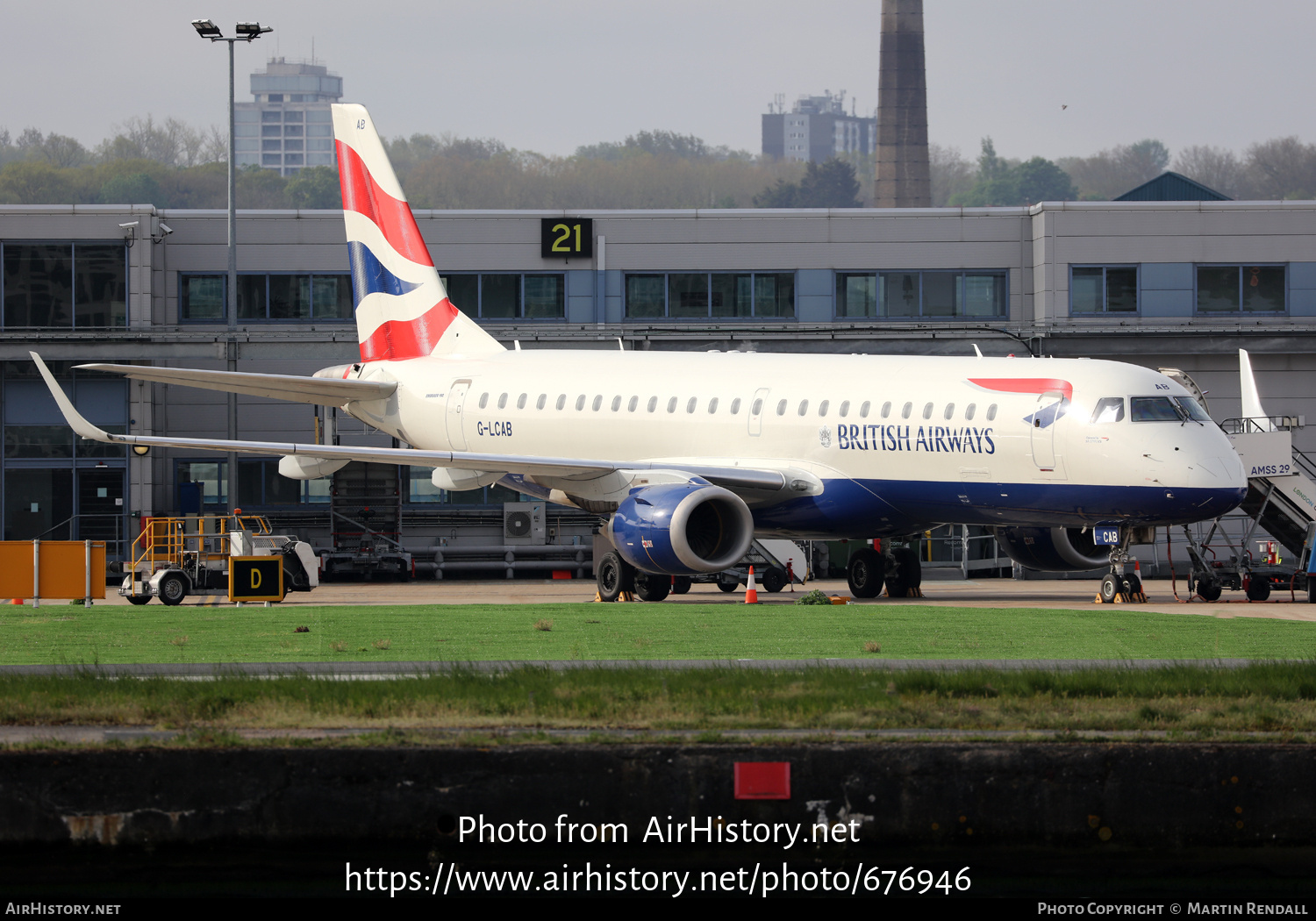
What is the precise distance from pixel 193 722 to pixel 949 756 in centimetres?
500

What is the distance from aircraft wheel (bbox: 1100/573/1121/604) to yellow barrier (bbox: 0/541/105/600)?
16.4 m

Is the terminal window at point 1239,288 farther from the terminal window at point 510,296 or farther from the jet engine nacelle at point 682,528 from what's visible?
the jet engine nacelle at point 682,528

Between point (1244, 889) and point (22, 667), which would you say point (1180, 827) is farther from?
point (22, 667)

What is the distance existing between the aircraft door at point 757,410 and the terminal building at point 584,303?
13.2m

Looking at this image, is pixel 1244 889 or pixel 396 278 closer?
pixel 1244 889

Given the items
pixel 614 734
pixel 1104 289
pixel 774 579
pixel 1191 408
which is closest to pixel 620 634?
pixel 614 734

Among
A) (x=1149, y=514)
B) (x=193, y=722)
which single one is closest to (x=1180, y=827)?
(x=193, y=722)

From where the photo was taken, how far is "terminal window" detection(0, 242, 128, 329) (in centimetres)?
4112

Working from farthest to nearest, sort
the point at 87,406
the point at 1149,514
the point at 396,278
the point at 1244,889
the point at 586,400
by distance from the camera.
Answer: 1. the point at 87,406
2. the point at 396,278
3. the point at 586,400
4. the point at 1149,514
5. the point at 1244,889

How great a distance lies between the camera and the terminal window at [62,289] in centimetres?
4112

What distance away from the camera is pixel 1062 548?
1063 inches

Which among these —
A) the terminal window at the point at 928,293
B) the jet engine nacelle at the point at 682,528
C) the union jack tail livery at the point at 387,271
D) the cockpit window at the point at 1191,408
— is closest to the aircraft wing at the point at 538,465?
the jet engine nacelle at the point at 682,528

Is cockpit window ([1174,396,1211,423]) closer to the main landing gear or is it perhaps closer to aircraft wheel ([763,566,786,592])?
the main landing gear

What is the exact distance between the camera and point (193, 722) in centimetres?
1025
